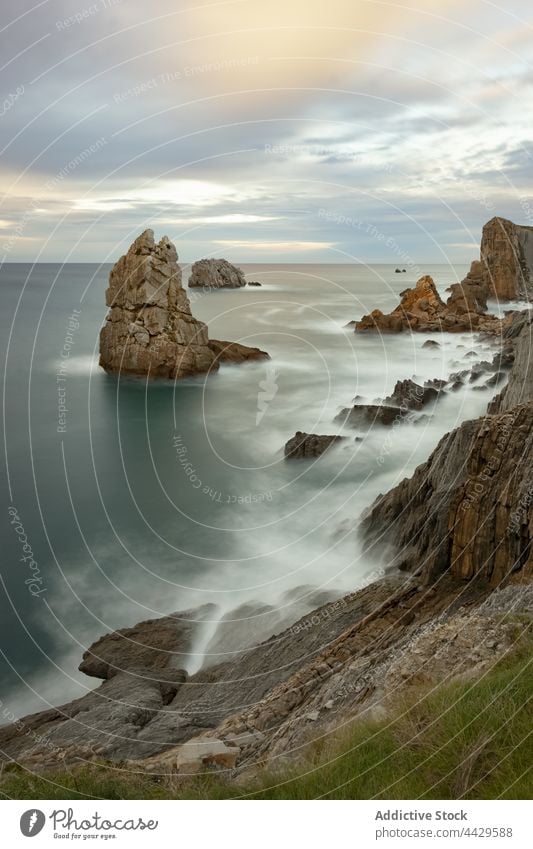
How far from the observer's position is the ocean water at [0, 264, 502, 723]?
41.0 feet

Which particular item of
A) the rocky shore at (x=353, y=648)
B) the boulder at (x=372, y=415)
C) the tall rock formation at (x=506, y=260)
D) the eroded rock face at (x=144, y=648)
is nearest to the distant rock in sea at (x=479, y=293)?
the tall rock formation at (x=506, y=260)

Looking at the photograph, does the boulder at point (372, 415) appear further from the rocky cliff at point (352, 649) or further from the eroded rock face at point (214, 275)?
the eroded rock face at point (214, 275)

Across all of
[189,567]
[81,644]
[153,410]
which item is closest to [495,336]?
[153,410]

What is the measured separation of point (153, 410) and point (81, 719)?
67.0 feet

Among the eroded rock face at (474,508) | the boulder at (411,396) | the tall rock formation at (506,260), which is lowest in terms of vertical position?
the eroded rock face at (474,508)

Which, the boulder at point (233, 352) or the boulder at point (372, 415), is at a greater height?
the boulder at point (233, 352)

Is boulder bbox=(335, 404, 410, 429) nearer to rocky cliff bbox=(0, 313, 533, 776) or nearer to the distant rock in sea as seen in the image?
rocky cliff bbox=(0, 313, 533, 776)

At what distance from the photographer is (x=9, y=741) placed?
29.1ft

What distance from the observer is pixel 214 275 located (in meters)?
67.9

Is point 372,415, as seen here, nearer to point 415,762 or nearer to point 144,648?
point 144,648
